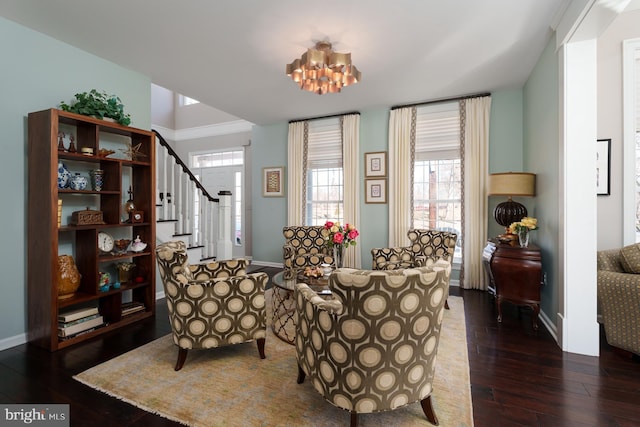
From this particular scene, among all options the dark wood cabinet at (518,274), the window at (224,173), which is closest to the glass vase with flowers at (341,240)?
the dark wood cabinet at (518,274)

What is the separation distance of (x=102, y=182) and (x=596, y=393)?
4.47 m

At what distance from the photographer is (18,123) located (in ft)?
9.04

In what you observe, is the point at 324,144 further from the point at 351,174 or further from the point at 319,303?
the point at 319,303

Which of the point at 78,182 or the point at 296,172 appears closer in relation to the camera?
the point at 78,182

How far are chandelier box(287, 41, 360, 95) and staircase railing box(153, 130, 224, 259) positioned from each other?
Answer: 232 centimetres

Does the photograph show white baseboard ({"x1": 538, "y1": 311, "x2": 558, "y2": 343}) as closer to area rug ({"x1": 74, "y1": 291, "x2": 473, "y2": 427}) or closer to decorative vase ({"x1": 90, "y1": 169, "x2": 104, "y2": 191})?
area rug ({"x1": 74, "y1": 291, "x2": 473, "y2": 427})

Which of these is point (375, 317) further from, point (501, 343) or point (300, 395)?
point (501, 343)

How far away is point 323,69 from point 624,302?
3.07 meters

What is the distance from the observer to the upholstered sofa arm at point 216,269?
276cm

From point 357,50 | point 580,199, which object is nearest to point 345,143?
point 357,50

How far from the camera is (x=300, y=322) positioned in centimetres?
189

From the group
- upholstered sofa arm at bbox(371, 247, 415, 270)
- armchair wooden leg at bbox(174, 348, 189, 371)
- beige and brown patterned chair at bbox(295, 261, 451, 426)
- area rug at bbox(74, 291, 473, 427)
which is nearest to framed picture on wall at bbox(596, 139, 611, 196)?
upholstered sofa arm at bbox(371, 247, 415, 270)

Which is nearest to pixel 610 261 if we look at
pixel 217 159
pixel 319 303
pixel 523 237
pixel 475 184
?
pixel 523 237

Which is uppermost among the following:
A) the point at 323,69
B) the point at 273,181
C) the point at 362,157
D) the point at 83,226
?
the point at 323,69
